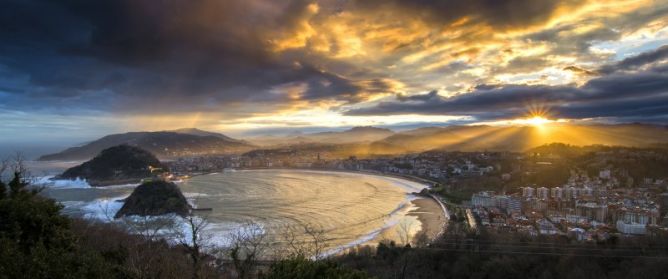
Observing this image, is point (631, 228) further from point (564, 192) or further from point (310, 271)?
point (310, 271)

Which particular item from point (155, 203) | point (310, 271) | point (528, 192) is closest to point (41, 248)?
point (310, 271)

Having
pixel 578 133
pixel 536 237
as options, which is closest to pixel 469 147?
pixel 578 133

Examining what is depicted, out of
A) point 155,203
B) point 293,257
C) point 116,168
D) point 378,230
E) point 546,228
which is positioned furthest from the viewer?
point 116,168

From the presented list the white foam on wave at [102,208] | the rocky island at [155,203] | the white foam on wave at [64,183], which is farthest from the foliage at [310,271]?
the white foam on wave at [64,183]

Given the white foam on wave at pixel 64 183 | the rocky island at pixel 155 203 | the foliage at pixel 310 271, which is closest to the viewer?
the foliage at pixel 310 271

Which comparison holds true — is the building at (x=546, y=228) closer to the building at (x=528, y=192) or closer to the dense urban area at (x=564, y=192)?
the dense urban area at (x=564, y=192)

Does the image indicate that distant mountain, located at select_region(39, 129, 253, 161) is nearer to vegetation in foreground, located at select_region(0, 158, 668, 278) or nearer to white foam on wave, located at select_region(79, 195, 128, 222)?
white foam on wave, located at select_region(79, 195, 128, 222)

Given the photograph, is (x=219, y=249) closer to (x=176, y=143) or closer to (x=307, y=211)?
(x=307, y=211)
